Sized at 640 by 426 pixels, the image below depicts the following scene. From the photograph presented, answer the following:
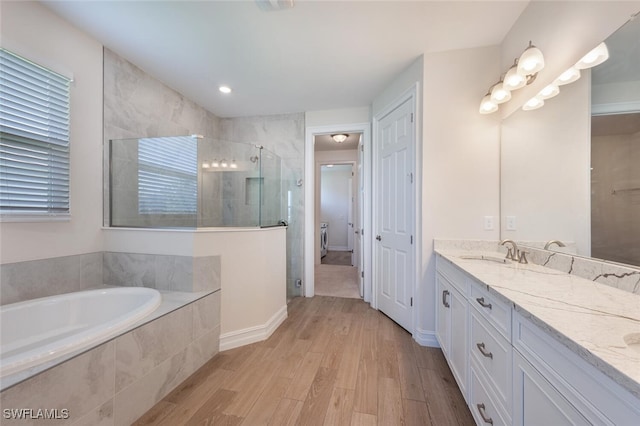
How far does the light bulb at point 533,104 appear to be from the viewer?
5.22 ft

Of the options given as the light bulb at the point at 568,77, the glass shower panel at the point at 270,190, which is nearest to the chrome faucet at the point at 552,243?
the light bulb at the point at 568,77

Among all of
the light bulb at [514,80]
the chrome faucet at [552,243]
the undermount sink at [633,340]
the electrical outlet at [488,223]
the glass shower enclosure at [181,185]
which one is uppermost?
the light bulb at [514,80]

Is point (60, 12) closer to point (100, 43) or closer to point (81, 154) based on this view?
point (100, 43)

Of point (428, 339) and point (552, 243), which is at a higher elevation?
point (552, 243)

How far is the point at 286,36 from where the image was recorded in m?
1.85

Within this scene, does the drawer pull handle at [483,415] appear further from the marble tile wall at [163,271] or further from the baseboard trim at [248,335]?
the marble tile wall at [163,271]

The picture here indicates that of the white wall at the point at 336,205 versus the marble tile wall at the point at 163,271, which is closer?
the marble tile wall at the point at 163,271

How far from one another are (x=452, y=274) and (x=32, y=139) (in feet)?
9.97

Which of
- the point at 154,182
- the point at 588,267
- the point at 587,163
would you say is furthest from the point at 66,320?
the point at 587,163

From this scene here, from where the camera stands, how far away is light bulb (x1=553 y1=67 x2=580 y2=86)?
1298 millimetres

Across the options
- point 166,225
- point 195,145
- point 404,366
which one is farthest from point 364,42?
point 404,366

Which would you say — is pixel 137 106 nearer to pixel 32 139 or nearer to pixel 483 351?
pixel 32 139

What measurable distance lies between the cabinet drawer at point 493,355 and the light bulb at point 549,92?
144 cm

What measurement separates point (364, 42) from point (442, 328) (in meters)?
2.39
